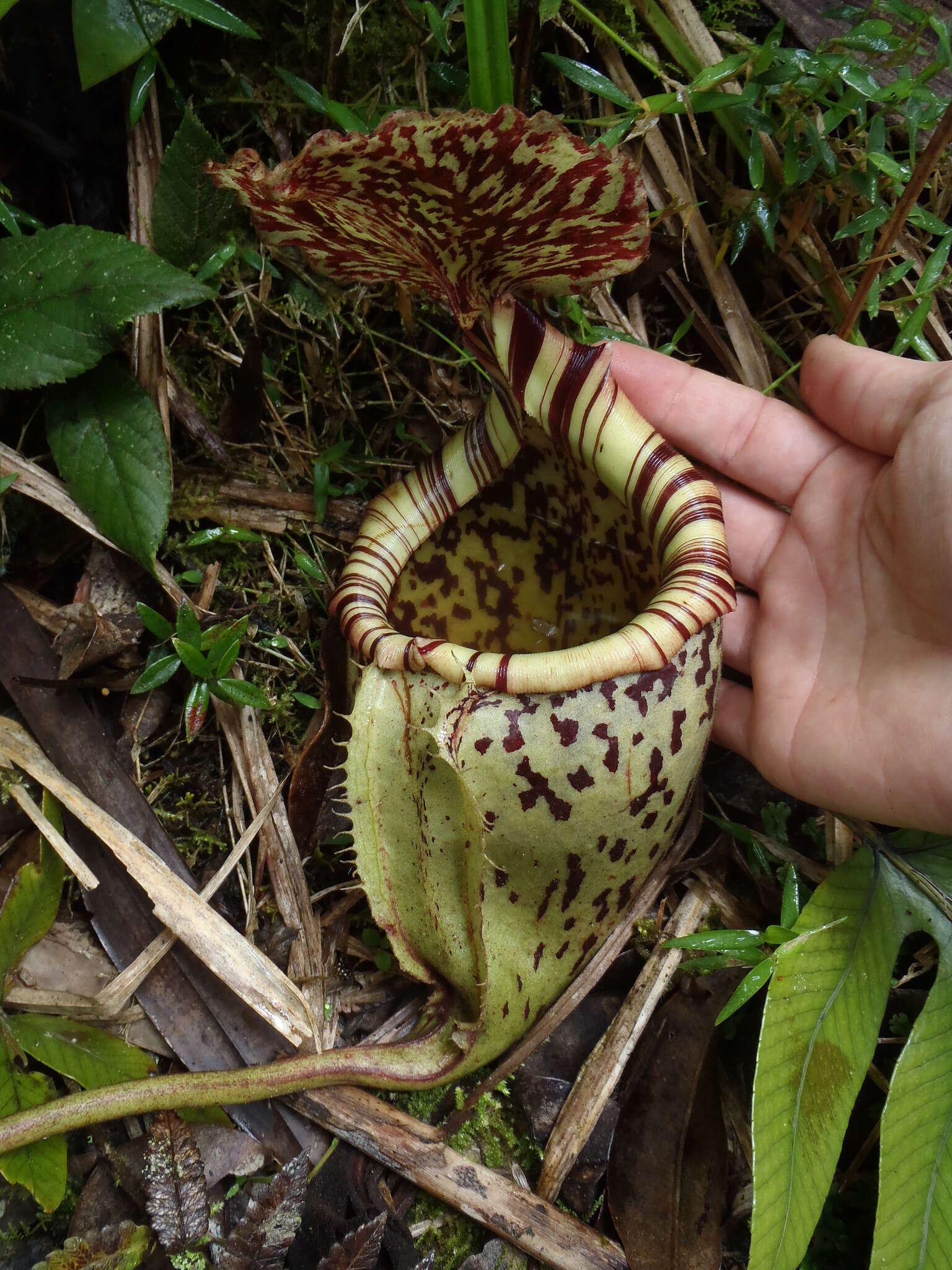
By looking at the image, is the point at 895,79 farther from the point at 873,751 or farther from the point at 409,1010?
the point at 409,1010

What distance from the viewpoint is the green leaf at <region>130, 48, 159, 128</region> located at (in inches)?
58.8

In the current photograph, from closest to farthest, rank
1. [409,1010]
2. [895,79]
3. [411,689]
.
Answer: [411,689] → [895,79] → [409,1010]

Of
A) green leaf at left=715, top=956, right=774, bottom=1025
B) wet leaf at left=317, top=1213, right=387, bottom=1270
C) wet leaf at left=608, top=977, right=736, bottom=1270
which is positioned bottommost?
wet leaf at left=608, top=977, right=736, bottom=1270

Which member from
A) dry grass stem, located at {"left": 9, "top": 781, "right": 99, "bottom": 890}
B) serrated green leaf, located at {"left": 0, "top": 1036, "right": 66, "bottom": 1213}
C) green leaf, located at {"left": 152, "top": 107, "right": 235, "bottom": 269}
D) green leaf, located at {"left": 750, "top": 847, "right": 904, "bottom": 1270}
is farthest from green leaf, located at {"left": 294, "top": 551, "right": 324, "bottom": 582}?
green leaf, located at {"left": 750, "top": 847, "right": 904, "bottom": 1270}

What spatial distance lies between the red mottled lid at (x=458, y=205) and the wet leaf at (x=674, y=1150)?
1435 millimetres

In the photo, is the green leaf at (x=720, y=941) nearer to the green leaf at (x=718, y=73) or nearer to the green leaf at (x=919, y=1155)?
the green leaf at (x=919, y=1155)

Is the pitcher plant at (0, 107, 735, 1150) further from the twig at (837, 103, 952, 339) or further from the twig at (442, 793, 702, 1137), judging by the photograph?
the twig at (837, 103, 952, 339)

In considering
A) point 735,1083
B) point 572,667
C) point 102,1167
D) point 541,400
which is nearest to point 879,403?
point 541,400

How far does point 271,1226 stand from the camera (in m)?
1.50

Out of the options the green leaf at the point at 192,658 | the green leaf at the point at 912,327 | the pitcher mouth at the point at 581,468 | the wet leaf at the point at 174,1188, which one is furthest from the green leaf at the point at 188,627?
the green leaf at the point at 912,327

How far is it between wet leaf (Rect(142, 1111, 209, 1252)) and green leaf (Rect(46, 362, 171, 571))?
102cm

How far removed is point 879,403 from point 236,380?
48.8 inches

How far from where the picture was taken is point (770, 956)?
1.56 metres

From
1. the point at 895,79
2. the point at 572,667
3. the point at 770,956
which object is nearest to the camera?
the point at 572,667
